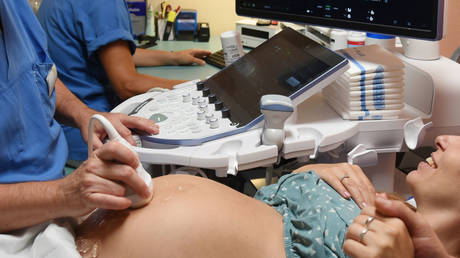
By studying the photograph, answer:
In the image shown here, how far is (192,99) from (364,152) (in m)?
0.51

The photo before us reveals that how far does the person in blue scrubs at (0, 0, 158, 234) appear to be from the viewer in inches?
33.7

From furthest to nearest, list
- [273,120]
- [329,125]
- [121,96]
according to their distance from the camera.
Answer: [121,96], [329,125], [273,120]

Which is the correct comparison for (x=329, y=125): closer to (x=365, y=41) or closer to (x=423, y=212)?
(x=423, y=212)

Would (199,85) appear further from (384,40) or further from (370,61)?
(384,40)

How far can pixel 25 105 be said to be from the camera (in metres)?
1.08

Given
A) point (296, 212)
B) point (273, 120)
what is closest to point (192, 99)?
point (273, 120)

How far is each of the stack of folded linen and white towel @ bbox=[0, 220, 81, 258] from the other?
2.48 feet

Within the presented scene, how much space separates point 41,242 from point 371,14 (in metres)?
0.95

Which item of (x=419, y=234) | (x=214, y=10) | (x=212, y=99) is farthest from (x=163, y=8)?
(x=419, y=234)

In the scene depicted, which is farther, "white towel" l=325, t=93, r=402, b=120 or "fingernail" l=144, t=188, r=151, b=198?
"white towel" l=325, t=93, r=402, b=120

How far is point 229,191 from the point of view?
1.06 metres

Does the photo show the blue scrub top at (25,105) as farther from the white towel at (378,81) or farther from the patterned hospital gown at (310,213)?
the white towel at (378,81)

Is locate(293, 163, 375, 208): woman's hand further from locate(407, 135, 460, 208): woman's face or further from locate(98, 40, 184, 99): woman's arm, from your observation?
locate(98, 40, 184, 99): woman's arm

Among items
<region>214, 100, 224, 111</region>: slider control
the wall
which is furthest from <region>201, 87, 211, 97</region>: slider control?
the wall
